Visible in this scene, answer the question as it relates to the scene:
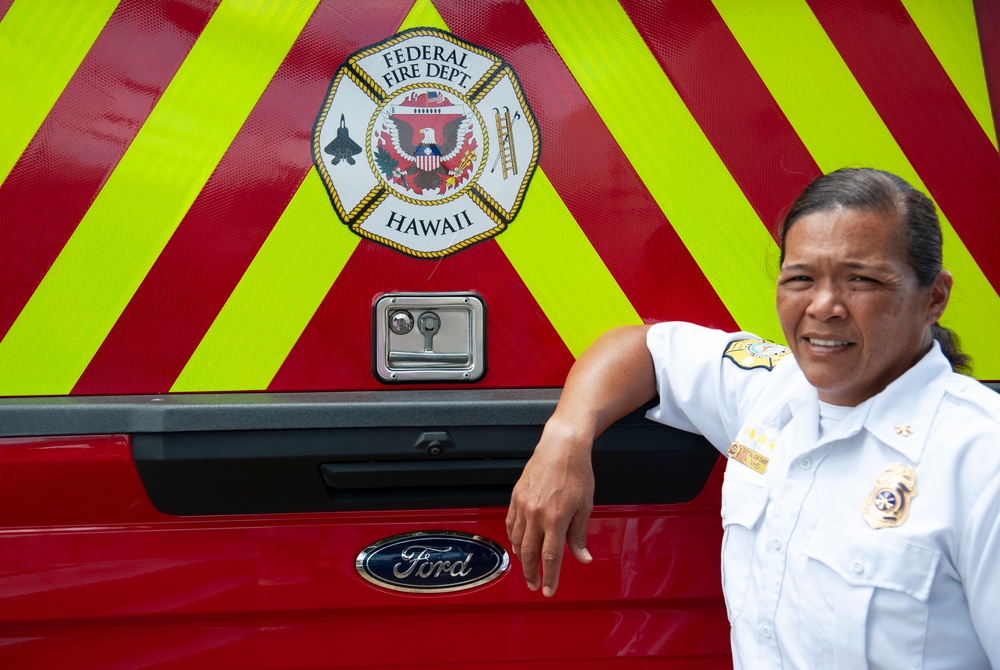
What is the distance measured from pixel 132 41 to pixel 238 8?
0.59 feet

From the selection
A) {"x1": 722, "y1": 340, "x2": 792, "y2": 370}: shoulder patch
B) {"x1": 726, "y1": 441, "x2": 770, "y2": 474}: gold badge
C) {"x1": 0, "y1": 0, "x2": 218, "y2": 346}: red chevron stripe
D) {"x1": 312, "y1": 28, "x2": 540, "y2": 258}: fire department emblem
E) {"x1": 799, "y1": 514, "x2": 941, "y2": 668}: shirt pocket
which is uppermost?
{"x1": 0, "y1": 0, "x2": 218, "y2": 346}: red chevron stripe

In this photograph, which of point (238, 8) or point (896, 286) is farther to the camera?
point (238, 8)

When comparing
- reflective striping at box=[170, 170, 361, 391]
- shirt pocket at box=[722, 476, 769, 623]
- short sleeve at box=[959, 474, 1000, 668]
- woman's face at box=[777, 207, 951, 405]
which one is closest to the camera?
short sleeve at box=[959, 474, 1000, 668]

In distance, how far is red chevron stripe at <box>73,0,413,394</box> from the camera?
139cm

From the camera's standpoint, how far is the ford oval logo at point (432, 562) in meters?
1.43

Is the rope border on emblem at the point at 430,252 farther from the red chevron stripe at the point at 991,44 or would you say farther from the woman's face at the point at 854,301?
the red chevron stripe at the point at 991,44

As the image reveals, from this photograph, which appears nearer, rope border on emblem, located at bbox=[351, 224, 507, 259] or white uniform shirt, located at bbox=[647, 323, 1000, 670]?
white uniform shirt, located at bbox=[647, 323, 1000, 670]

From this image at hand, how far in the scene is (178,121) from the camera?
4.57 ft

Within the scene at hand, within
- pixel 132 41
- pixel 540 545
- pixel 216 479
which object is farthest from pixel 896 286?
pixel 132 41

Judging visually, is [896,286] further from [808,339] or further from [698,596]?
[698,596]

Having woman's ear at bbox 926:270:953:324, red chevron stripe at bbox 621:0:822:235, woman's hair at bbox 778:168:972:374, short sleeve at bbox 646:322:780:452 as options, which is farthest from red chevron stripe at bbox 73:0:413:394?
woman's ear at bbox 926:270:953:324

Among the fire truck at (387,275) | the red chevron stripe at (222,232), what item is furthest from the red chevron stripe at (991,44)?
the red chevron stripe at (222,232)

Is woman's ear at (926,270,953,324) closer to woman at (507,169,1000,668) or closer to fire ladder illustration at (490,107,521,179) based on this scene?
woman at (507,169,1000,668)

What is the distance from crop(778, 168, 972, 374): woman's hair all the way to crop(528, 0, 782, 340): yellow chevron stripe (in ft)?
0.88
